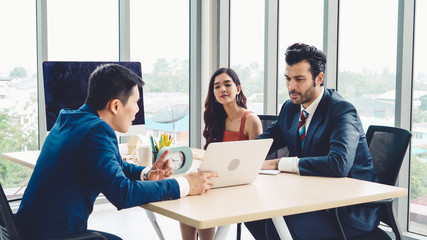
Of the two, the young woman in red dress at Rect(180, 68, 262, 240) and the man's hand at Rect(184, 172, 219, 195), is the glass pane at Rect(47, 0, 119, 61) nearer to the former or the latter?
the young woman in red dress at Rect(180, 68, 262, 240)

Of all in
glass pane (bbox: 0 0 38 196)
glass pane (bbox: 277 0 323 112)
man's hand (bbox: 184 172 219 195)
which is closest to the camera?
man's hand (bbox: 184 172 219 195)

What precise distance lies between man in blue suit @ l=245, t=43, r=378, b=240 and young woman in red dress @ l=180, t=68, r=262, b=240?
42 centimetres

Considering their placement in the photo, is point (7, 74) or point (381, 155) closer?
point (381, 155)

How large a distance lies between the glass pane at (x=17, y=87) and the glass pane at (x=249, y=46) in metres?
1.89

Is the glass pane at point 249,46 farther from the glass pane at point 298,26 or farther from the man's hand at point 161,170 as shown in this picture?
the man's hand at point 161,170

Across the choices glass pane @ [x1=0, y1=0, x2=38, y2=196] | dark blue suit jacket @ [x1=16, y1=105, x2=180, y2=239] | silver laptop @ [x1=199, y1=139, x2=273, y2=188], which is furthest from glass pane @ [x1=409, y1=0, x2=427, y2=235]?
glass pane @ [x1=0, y1=0, x2=38, y2=196]

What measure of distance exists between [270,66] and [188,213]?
2910mm

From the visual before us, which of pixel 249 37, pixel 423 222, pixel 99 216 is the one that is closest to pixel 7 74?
pixel 99 216

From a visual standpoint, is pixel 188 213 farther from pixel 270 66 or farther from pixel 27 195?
pixel 270 66

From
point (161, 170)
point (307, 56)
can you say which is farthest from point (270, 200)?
point (307, 56)

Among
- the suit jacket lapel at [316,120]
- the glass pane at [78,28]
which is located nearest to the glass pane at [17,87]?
the glass pane at [78,28]

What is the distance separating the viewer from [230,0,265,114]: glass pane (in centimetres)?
444

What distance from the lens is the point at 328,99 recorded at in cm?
238

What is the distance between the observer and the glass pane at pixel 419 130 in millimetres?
3211
